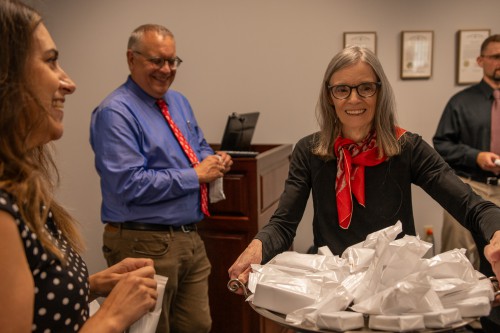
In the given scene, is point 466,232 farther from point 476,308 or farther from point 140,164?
point 476,308

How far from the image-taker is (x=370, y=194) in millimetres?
1617

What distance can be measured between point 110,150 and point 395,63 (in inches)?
86.7

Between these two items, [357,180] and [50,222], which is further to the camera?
[357,180]

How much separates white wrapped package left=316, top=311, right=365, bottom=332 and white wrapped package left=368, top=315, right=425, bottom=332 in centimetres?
3

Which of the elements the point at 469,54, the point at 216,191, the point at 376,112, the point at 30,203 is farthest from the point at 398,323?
the point at 469,54

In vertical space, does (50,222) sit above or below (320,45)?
below

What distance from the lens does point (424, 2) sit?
11.3ft

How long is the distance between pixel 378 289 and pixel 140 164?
1.42m

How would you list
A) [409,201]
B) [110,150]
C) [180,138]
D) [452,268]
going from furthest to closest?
[180,138]
[110,150]
[409,201]
[452,268]

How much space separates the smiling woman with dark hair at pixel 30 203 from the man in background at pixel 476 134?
252 centimetres

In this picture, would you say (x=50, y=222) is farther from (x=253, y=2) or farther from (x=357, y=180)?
(x=253, y=2)

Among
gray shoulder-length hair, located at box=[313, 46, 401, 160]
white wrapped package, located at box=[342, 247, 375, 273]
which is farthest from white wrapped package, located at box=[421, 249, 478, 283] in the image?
gray shoulder-length hair, located at box=[313, 46, 401, 160]

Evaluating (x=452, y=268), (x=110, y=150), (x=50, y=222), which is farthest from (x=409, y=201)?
(x=110, y=150)

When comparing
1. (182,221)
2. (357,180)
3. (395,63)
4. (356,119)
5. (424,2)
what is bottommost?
(182,221)
